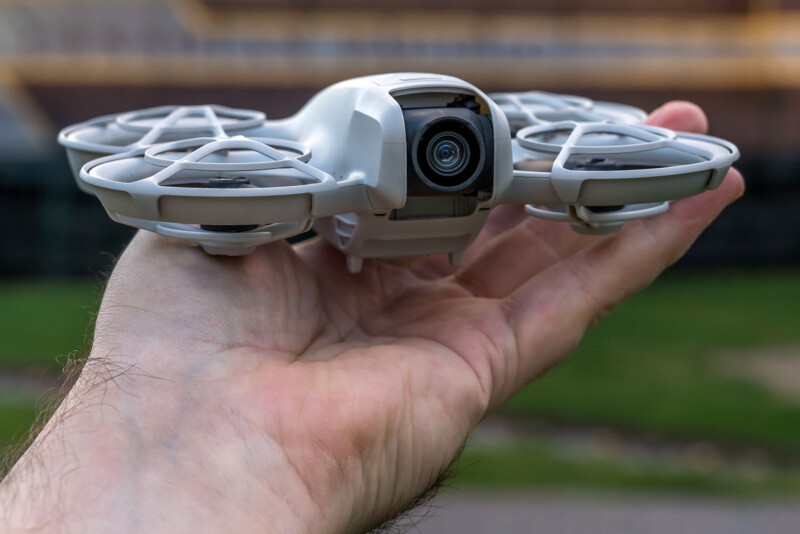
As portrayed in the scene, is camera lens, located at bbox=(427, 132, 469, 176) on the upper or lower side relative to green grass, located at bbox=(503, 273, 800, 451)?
upper

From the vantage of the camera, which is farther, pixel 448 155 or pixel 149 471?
pixel 448 155

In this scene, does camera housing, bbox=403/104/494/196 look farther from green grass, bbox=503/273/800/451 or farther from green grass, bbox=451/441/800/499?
green grass, bbox=451/441/800/499

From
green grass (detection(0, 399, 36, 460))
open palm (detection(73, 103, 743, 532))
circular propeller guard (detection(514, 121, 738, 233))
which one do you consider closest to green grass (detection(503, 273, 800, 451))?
open palm (detection(73, 103, 743, 532))

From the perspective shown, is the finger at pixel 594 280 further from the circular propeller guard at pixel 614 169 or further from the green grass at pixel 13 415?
the green grass at pixel 13 415

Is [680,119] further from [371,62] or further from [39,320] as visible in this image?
[39,320]

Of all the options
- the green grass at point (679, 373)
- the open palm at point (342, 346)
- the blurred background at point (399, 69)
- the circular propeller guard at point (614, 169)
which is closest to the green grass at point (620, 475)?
the green grass at point (679, 373)

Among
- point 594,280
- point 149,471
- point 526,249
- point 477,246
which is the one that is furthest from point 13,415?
point 594,280
